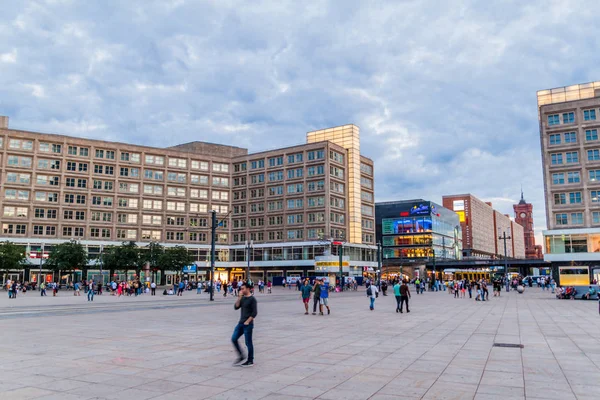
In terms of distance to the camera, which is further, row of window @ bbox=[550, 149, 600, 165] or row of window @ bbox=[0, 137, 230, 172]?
row of window @ bbox=[0, 137, 230, 172]

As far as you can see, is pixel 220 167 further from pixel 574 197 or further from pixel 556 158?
pixel 574 197

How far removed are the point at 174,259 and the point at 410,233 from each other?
3094 inches

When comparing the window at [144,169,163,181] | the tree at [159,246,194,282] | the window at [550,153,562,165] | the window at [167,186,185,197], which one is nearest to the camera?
the window at [550,153,562,165]

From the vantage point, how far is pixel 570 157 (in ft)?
235

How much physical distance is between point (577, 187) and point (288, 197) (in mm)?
50152

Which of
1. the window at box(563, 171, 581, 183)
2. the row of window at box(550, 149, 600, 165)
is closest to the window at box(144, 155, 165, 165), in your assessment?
the row of window at box(550, 149, 600, 165)

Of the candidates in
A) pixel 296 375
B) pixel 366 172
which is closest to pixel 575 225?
pixel 366 172

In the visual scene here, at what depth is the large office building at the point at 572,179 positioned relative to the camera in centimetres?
6925

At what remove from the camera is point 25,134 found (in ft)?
278

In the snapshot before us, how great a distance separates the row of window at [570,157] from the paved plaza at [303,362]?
200ft

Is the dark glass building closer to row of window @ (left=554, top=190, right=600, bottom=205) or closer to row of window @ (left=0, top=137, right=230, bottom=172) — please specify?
row of window @ (left=0, top=137, right=230, bottom=172)

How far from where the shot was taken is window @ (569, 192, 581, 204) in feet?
231

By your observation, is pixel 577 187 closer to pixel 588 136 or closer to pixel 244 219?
pixel 588 136

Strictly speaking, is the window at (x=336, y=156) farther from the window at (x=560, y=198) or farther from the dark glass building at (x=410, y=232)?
the dark glass building at (x=410, y=232)
